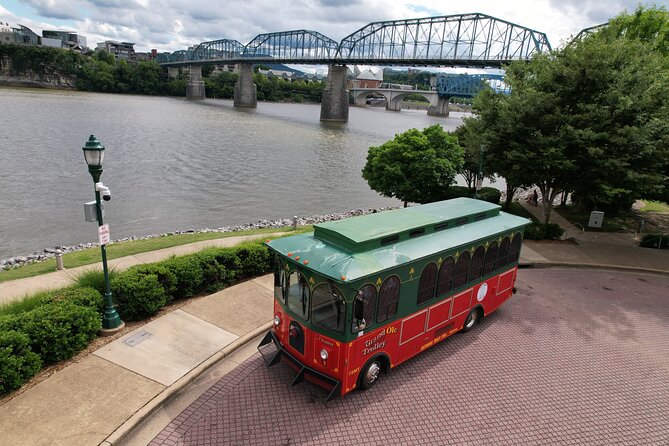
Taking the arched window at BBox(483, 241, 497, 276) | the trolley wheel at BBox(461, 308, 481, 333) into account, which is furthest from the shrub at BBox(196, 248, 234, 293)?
the arched window at BBox(483, 241, 497, 276)

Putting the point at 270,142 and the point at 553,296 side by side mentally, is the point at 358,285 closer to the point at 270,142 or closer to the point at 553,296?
the point at 553,296

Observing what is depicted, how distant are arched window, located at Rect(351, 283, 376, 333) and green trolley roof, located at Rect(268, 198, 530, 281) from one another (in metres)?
0.34

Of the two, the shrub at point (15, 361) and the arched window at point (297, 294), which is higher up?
the arched window at point (297, 294)

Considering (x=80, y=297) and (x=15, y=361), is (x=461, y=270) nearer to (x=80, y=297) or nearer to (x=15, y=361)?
(x=80, y=297)

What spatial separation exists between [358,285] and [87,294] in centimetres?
606

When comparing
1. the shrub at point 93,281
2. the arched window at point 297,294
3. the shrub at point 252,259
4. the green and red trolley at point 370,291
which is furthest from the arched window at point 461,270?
the shrub at point 93,281

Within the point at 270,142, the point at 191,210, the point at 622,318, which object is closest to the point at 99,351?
the point at 622,318

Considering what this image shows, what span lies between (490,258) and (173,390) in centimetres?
769

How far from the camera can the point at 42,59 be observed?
114 meters

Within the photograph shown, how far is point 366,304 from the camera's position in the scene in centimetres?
768

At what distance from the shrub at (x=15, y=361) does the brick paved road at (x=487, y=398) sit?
2750 mm

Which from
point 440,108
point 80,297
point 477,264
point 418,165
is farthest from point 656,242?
point 440,108

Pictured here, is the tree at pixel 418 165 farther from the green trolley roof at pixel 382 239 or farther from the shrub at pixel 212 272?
the shrub at pixel 212 272

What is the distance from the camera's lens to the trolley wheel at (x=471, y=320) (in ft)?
35.7
